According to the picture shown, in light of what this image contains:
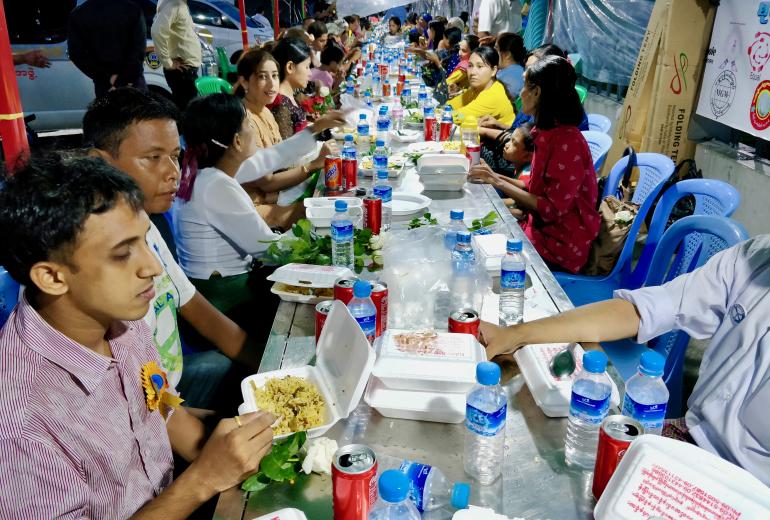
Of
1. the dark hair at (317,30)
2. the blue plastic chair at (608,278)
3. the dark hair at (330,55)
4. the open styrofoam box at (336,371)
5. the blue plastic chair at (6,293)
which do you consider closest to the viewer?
the open styrofoam box at (336,371)

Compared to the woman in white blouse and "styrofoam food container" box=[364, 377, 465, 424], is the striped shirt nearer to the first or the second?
"styrofoam food container" box=[364, 377, 465, 424]

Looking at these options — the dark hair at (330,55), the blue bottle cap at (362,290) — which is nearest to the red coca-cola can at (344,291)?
Answer: the blue bottle cap at (362,290)

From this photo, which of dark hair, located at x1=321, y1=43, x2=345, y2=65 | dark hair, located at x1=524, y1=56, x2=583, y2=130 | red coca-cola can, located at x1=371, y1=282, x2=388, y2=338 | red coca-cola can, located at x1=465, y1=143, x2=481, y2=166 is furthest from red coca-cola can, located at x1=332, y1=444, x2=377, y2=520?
dark hair, located at x1=321, y1=43, x2=345, y2=65

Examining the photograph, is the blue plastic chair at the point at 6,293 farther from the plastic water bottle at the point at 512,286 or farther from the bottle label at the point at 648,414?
the bottle label at the point at 648,414

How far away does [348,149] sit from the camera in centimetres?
339

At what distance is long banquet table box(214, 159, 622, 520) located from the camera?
116 cm

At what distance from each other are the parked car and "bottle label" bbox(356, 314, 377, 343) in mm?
7198

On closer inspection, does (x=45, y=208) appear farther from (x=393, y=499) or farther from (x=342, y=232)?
(x=342, y=232)

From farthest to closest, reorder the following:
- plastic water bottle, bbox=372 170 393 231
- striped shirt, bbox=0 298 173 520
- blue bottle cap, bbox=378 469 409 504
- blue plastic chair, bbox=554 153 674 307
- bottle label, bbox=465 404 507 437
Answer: blue plastic chair, bbox=554 153 674 307
plastic water bottle, bbox=372 170 393 231
bottle label, bbox=465 404 507 437
striped shirt, bbox=0 298 173 520
blue bottle cap, bbox=378 469 409 504

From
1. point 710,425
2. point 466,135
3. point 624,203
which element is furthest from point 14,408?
point 466,135

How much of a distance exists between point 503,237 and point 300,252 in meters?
0.79

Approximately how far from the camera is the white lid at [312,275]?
201 cm

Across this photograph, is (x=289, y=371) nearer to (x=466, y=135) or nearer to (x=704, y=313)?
(x=704, y=313)

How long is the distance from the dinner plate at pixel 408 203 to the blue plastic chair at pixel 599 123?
263 cm
